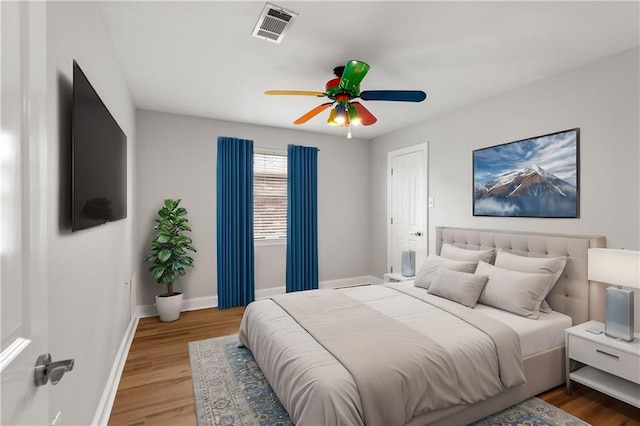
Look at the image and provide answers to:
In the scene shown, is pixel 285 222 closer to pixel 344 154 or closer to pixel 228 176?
pixel 228 176

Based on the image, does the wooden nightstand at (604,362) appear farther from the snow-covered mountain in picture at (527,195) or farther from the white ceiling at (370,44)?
the white ceiling at (370,44)

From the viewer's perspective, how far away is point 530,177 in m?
3.09

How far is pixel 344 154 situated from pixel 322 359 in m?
4.06

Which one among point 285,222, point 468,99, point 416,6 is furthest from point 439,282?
point 285,222

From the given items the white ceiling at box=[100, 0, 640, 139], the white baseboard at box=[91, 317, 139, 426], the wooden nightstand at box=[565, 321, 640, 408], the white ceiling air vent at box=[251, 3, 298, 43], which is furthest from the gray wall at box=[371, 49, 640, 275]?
the white baseboard at box=[91, 317, 139, 426]

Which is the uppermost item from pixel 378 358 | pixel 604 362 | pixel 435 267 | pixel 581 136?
pixel 581 136

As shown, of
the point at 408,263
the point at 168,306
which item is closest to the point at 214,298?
the point at 168,306

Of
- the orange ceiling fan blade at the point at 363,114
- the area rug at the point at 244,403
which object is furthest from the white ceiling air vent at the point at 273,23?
the area rug at the point at 244,403

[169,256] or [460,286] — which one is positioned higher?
[169,256]

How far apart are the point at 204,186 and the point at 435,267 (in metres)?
3.20

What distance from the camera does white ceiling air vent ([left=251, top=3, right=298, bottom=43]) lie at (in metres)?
1.97

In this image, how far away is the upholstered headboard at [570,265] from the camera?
2568 millimetres

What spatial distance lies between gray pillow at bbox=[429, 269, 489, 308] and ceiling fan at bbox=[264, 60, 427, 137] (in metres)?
1.65

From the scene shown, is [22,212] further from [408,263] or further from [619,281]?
[408,263]
